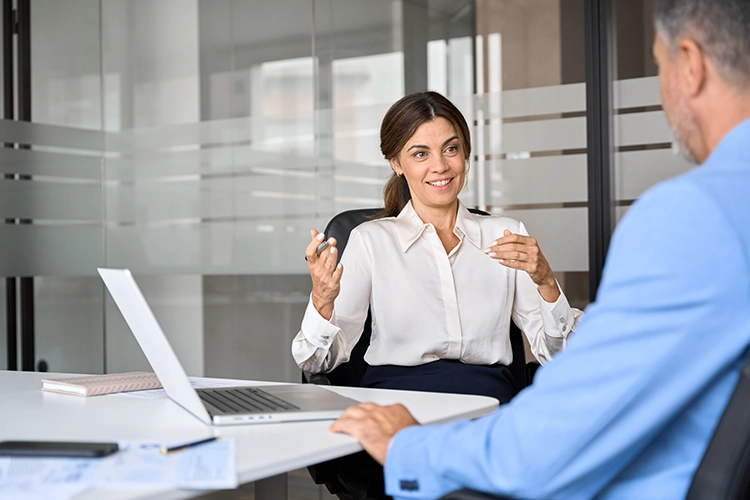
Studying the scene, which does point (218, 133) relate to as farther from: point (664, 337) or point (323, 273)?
point (664, 337)

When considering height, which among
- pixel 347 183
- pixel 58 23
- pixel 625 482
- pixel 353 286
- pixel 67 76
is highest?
pixel 58 23

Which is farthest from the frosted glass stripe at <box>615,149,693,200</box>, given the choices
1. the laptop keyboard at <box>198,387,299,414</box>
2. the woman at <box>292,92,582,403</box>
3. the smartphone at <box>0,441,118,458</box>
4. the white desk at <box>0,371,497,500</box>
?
the smartphone at <box>0,441,118,458</box>

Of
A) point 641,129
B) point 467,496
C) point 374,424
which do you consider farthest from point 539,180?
point 467,496

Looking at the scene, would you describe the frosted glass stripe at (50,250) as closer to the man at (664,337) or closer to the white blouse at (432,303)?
the white blouse at (432,303)

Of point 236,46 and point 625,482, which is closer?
point 625,482

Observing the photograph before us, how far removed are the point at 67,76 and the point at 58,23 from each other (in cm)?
30

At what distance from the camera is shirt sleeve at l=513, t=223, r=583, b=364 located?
245 centimetres

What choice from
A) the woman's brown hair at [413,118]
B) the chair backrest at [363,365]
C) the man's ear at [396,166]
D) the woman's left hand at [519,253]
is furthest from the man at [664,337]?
the man's ear at [396,166]

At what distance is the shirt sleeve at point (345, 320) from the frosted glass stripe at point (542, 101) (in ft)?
4.33

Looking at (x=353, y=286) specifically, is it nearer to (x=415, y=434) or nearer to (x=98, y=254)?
(x=415, y=434)

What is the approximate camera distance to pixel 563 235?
3.60m

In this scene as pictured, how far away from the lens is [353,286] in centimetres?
256

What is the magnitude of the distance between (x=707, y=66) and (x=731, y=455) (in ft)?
1.58

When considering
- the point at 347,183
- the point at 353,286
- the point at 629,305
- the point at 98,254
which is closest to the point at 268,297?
the point at 347,183
